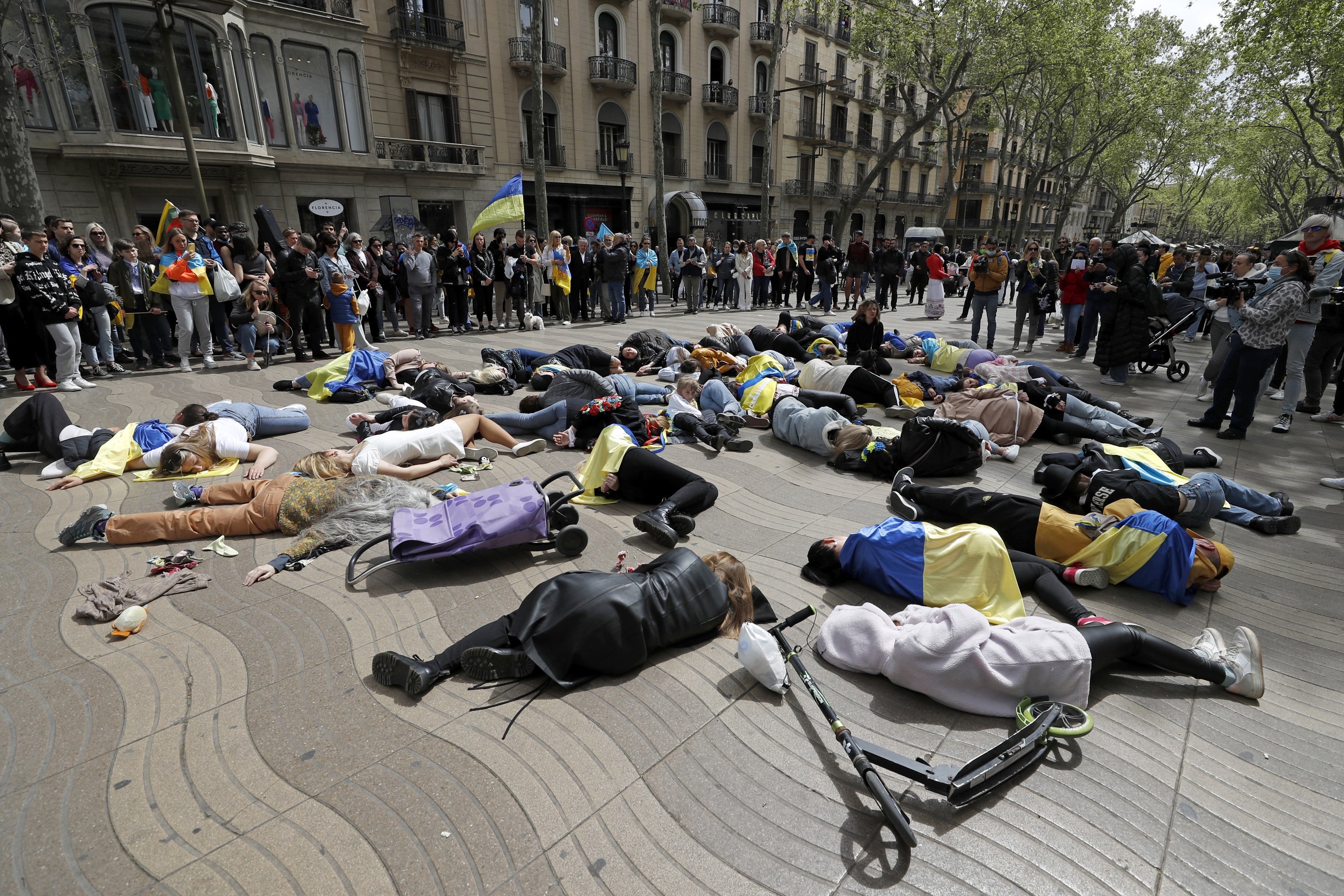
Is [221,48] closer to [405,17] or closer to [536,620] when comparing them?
[405,17]

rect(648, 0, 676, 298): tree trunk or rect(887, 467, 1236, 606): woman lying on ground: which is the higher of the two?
rect(648, 0, 676, 298): tree trunk

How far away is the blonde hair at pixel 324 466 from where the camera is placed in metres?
5.04

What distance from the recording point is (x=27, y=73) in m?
14.9

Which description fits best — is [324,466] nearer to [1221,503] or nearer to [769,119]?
[1221,503]

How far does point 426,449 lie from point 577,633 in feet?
11.3

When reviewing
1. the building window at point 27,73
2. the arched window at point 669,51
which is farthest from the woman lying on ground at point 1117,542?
the arched window at point 669,51

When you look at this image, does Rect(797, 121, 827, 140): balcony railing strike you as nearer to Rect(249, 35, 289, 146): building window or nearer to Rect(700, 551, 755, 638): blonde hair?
Rect(249, 35, 289, 146): building window

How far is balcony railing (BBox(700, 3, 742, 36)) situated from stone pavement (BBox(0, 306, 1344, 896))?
33.6m

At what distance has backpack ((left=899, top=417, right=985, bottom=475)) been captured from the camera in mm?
5824

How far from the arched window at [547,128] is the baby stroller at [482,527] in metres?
24.3

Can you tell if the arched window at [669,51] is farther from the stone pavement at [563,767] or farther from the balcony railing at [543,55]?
the stone pavement at [563,767]

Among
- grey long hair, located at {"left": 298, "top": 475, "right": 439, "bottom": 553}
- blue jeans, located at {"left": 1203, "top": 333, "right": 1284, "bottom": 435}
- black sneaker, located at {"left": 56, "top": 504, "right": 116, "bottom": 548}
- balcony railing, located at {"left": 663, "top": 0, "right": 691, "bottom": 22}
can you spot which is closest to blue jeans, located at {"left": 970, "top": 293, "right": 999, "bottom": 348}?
blue jeans, located at {"left": 1203, "top": 333, "right": 1284, "bottom": 435}

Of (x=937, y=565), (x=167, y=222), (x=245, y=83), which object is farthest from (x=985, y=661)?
(x=245, y=83)

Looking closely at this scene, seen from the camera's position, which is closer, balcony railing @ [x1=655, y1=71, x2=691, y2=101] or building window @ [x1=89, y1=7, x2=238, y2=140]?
building window @ [x1=89, y1=7, x2=238, y2=140]
